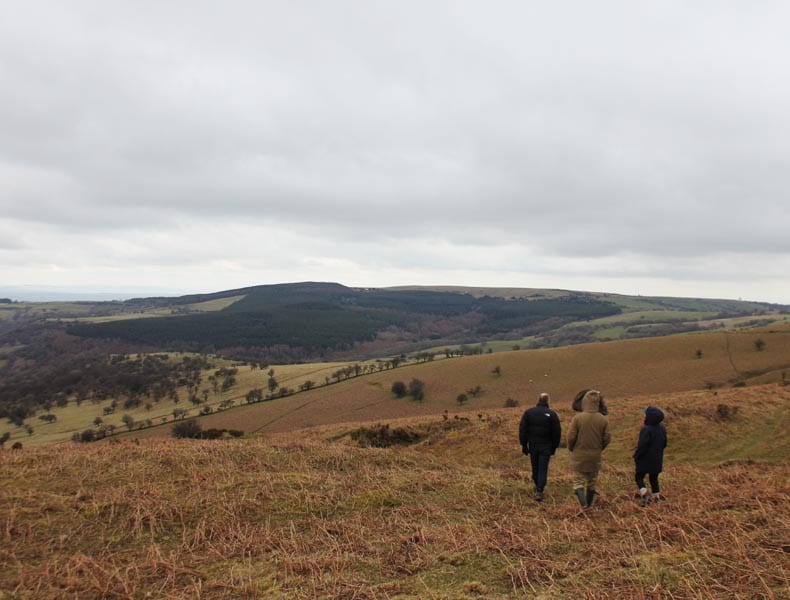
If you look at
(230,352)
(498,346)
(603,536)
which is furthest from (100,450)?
(230,352)

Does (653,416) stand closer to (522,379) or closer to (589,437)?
(589,437)

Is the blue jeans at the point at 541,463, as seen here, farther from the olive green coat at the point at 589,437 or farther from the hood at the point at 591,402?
the hood at the point at 591,402

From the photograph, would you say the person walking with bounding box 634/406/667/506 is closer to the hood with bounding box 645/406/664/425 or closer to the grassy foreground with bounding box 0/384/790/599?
the hood with bounding box 645/406/664/425

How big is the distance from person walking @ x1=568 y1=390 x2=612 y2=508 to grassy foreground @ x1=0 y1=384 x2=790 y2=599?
52 cm

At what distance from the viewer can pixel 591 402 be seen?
34.1 feet

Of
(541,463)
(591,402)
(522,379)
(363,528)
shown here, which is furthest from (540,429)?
(522,379)

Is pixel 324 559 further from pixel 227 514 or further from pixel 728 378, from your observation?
pixel 728 378

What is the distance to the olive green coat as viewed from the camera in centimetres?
996

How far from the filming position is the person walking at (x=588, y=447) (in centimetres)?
995

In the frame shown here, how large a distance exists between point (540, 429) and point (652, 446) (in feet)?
8.03

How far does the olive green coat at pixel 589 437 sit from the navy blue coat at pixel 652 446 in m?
0.99

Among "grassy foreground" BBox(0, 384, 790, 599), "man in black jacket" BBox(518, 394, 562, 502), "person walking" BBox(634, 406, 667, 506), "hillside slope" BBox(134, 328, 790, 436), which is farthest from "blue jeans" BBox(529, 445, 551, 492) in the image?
"hillside slope" BBox(134, 328, 790, 436)

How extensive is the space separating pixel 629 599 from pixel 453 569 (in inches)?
92.3

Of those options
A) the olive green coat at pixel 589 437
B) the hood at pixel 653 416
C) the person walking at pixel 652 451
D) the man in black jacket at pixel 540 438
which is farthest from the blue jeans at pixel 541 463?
the hood at pixel 653 416
